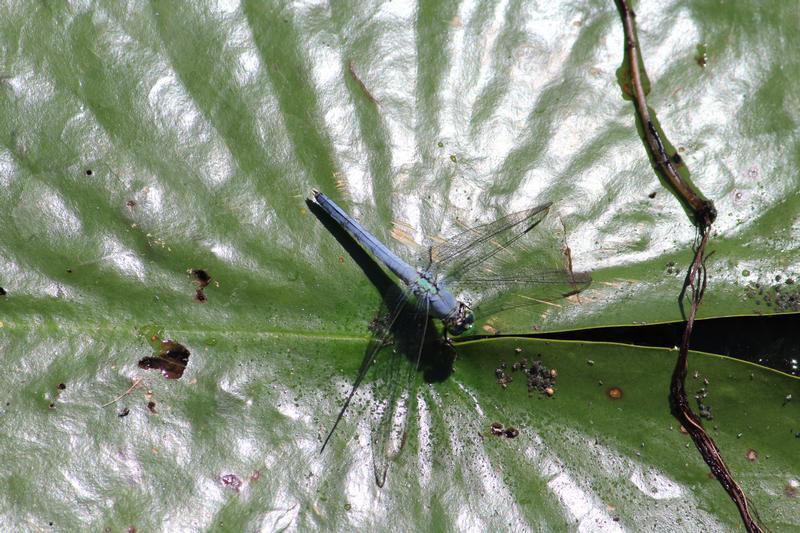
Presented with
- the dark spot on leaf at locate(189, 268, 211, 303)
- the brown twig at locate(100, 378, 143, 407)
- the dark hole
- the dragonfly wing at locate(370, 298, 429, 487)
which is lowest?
the dark hole

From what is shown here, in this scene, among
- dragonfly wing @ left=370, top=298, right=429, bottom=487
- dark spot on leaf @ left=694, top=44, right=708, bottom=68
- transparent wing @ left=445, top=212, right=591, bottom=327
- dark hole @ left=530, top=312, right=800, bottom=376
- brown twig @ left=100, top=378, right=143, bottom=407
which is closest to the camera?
brown twig @ left=100, top=378, right=143, bottom=407

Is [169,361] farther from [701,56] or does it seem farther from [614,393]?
[701,56]

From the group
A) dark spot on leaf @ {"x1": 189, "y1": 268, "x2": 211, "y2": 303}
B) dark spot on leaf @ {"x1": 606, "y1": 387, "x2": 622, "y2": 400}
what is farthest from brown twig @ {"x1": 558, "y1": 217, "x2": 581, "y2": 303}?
dark spot on leaf @ {"x1": 189, "y1": 268, "x2": 211, "y2": 303}

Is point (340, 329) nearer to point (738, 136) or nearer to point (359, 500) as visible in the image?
point (359, 500)

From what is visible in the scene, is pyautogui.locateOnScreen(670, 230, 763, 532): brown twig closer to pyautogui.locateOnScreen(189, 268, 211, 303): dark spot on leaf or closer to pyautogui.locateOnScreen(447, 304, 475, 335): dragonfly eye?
pyautogui.locateOnScreen(447, 304, 475, 335): dragonfly eye

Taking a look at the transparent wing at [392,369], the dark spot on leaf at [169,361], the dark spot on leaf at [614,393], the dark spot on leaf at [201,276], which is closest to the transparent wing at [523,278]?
the transparent wing at [392,369]

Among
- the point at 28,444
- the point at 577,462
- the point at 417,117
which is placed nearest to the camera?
the point at 28,444

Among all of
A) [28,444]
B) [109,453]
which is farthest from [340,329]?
[28,444]
